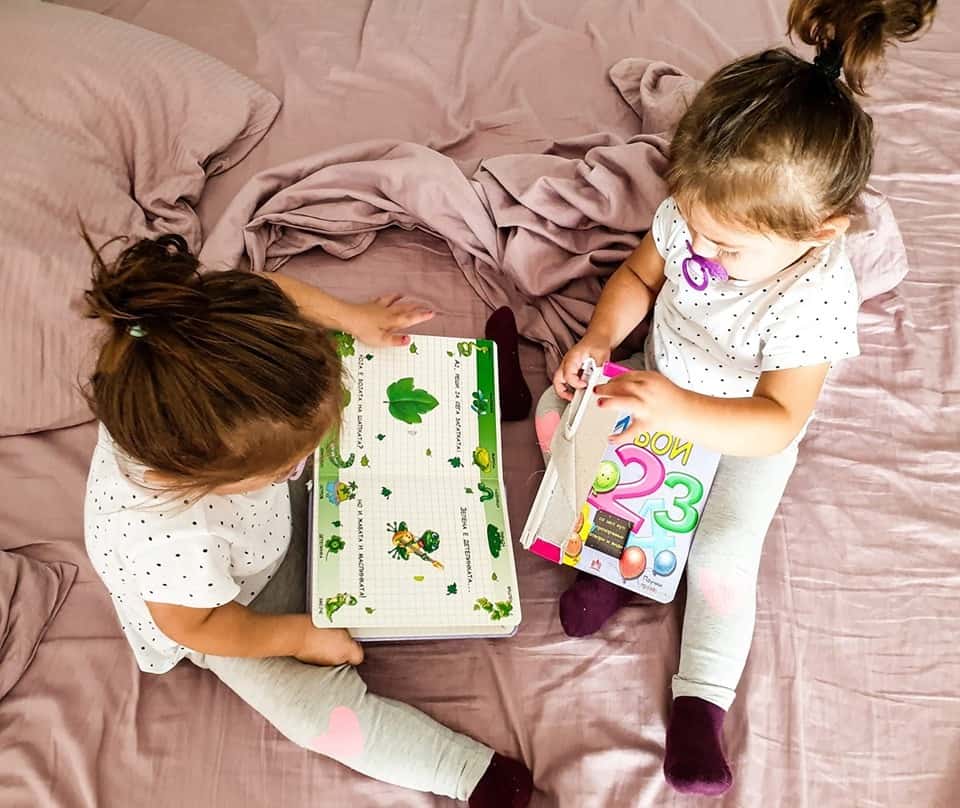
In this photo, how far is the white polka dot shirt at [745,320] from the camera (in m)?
0.85

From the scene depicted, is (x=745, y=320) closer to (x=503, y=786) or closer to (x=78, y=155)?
(x=503, y=786)

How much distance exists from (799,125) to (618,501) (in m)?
0.43

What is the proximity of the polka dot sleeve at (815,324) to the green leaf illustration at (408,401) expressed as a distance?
0.36 m

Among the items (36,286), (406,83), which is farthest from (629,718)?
(406,83)

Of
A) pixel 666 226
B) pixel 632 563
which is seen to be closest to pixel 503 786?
pixel 632 563

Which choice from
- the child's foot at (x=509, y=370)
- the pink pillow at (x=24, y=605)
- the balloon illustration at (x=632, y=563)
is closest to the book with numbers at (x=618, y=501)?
the balloon illustration at (x=632, y=563)

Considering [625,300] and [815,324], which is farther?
[625,300]

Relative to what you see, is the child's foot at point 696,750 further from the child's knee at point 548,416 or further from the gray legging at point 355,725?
the child's knee at point 548,416

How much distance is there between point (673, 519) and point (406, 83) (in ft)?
2.42

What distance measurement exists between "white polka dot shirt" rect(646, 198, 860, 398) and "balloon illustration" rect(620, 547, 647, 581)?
0.19 meters

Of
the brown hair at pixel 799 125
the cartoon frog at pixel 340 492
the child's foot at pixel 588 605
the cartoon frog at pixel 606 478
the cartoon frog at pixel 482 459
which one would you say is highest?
the brown hair at pixel 799 125

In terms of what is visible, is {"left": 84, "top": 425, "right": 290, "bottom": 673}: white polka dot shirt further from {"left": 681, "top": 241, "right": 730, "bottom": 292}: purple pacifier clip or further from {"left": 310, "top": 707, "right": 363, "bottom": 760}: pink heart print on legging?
{"left": 681, "top": 241, "right": 730, "bottom": 292}: purple pacifier clip

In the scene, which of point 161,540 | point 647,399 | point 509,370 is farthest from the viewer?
point 509,370

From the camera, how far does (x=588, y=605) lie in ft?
3.00
